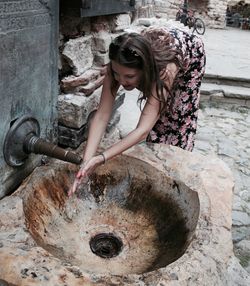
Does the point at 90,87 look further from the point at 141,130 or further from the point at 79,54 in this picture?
the point at 141,130

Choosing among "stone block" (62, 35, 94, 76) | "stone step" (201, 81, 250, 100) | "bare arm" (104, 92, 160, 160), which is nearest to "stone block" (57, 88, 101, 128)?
"stone block" (62, 35, 94, 76)

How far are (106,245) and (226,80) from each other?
4805mm

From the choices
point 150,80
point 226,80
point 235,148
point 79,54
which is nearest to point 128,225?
point 150,80

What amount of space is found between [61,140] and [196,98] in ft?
3.05

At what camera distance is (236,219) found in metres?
2.91

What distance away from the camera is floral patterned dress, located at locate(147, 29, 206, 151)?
2.13 metres

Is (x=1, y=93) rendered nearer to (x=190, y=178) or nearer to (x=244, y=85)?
(x=190, y=178)

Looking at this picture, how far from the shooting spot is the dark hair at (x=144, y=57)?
154cm

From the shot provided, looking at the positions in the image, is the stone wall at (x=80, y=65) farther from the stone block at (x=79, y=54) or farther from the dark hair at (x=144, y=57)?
the dark hair at (x=144, y=57)

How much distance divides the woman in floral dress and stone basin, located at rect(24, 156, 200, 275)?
230 mm

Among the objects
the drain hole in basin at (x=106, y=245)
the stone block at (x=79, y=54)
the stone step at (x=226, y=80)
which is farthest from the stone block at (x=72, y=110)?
the stone step at (x=226, y=80)

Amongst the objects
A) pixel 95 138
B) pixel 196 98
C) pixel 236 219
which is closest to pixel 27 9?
pixel 95 138

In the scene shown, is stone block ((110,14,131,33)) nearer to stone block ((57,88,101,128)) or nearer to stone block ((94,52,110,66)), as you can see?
stone block ((94,52,110,66))

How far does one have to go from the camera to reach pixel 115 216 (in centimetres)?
197
